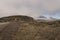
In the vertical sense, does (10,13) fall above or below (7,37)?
above

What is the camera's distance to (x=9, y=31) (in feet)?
3.82

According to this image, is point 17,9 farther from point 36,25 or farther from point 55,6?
point 36,25

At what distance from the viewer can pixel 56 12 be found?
181cm

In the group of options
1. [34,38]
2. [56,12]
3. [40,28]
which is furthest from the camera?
[56,12]

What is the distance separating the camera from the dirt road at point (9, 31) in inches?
43.4

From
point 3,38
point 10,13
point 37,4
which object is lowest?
point 3,38

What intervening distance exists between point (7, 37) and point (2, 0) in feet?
3.12

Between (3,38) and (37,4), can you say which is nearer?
(3,38)

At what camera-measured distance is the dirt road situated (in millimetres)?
1103

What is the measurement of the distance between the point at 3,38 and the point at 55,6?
0.98m

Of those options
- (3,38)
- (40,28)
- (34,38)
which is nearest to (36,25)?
(40,28)

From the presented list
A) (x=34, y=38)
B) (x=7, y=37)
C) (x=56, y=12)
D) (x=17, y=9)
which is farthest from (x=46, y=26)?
(x=17, y=9)

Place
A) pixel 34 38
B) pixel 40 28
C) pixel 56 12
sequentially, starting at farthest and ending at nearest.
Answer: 1. pixel 56 12
2. pixel 40 28
3. pixel 34 38

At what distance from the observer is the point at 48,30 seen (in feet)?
3.72
